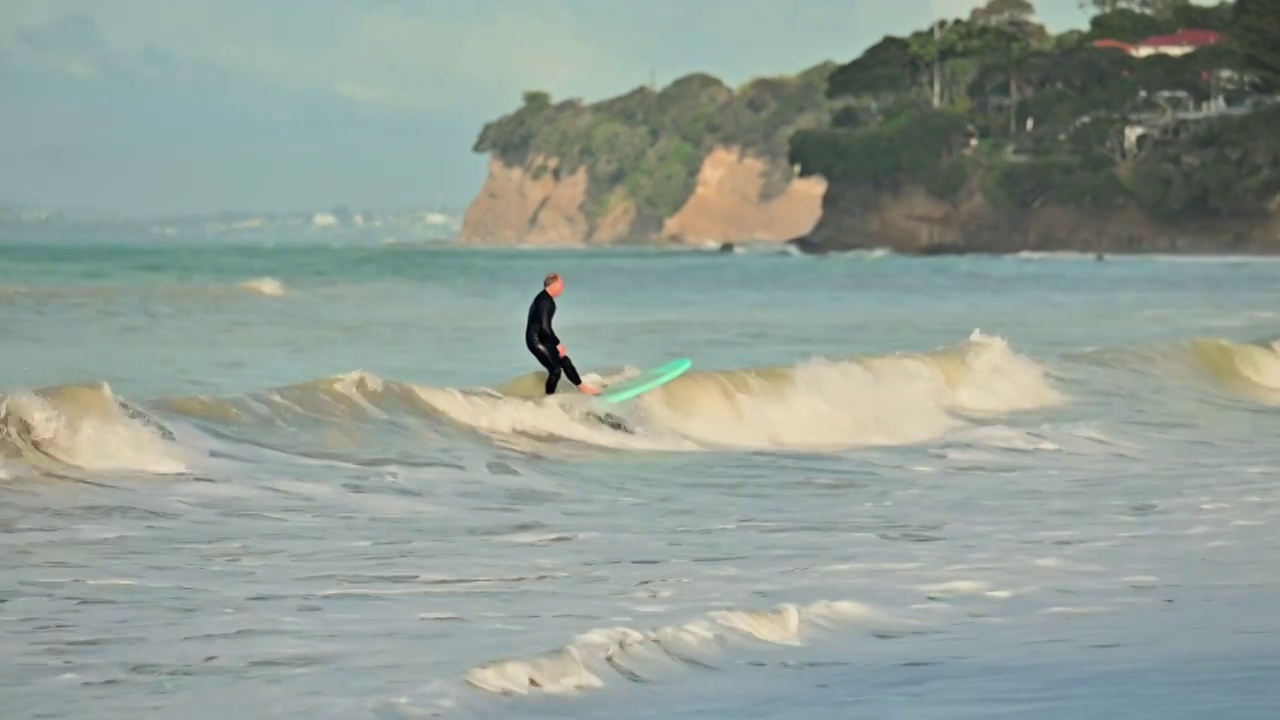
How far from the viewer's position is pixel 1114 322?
126 ft

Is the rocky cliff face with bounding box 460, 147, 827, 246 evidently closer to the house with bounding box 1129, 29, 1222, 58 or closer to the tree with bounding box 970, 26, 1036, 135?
the house with bounding box 1129, 29, 1222, 58

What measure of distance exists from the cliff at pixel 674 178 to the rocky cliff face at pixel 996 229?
50.8 meters

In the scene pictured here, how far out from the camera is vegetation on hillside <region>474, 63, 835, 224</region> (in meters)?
180

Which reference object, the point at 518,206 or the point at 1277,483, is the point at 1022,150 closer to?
the point at 518,206

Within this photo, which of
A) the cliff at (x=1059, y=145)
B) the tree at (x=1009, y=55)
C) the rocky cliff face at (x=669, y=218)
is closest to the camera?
the cliff at (x=1059, y=145)

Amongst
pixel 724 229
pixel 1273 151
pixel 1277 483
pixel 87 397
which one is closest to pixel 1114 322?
pixel 1277 483

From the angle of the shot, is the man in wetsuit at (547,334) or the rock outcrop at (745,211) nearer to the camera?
the man in wetsuit at (547,334)

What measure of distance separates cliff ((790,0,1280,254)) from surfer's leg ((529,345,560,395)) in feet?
301

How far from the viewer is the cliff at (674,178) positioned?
17475cm

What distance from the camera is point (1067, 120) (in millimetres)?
114062

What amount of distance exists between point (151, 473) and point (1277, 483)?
8.22 m

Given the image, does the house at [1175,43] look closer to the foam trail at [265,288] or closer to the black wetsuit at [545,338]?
the foam trail at [265,288]

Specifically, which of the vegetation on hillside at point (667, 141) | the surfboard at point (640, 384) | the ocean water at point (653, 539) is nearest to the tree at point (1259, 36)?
the vegetation on hillside at point (667, 141)

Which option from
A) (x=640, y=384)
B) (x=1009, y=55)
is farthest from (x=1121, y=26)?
(x=640, y=384)
